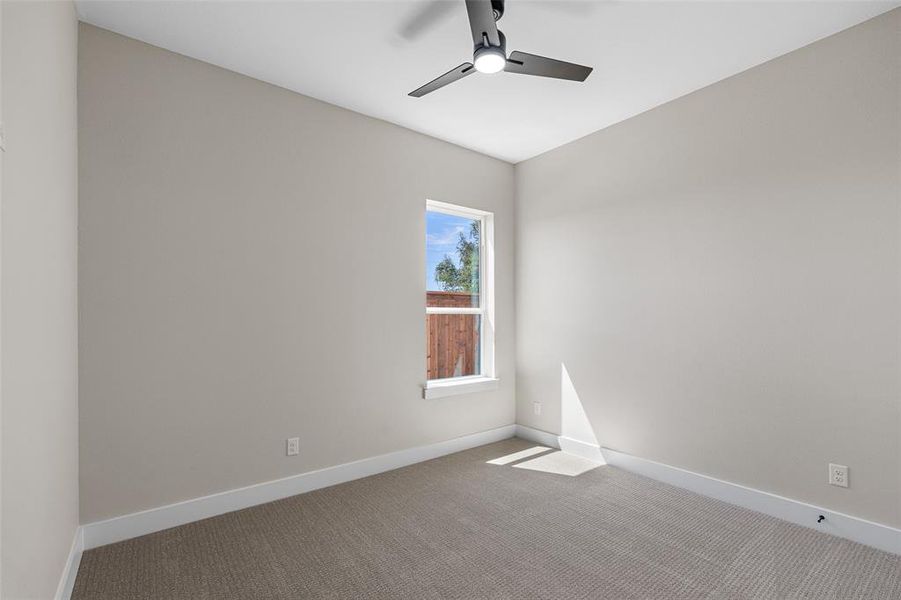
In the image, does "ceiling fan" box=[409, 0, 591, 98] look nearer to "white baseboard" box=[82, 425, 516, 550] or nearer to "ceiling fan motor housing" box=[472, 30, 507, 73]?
"ceiling fan motor housing" box=[472, 30, 507, 73]

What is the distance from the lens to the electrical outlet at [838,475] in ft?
7.97

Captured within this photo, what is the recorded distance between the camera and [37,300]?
1496 mm

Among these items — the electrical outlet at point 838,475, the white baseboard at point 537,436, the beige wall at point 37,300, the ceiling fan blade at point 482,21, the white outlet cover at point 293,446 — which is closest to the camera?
the beige wall at point 37,300

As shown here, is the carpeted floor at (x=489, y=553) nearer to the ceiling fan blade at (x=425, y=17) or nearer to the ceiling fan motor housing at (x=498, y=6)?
the ceiling fan motor housing at (x=498, y=6)

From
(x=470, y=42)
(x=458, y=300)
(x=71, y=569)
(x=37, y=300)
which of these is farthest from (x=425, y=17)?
(x=71, y=569)

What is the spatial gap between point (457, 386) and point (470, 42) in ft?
8.46

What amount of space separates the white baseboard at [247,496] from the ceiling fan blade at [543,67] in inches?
107

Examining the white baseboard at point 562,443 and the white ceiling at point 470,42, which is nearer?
the white ceiling at point 470,42

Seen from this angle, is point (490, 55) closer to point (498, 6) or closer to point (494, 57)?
point (494, 57)

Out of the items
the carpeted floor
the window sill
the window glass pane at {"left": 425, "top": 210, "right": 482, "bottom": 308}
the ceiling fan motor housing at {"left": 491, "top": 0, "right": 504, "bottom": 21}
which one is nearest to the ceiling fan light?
the ceiling fan motor housing at {"left": 491, "top": 0, "right": 504, "bottom": 21}

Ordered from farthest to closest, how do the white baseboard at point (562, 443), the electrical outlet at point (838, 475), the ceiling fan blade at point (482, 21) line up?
1. the white baseboard at point (562, 443)
2. the electrical outlet at point (838, 475)
3. the ceiling fan blade at point (482, 21)

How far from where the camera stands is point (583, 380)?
3807mm

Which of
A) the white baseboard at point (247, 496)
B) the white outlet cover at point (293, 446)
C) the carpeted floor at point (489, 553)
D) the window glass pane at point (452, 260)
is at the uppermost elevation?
the window glass pane at point (452, 260)

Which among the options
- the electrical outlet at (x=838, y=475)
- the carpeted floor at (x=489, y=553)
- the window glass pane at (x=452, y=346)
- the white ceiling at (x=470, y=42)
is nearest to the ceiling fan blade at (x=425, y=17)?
the white ceiling at (x=470, y=42)
